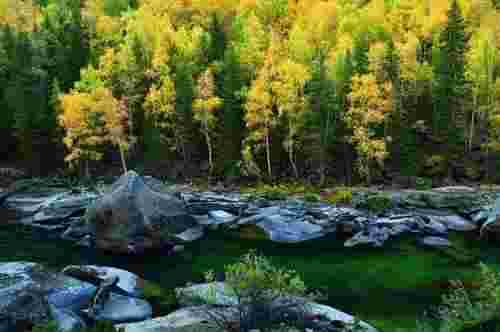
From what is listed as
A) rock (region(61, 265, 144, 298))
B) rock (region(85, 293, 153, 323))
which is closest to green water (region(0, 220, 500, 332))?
rock (region(61, 265, 144, 298))

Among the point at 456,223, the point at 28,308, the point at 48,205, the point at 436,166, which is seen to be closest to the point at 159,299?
the point at 28,308

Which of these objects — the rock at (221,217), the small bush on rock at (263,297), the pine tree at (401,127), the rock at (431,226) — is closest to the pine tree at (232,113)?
the pine tree at (401,127)

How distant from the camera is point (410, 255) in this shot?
22000mm

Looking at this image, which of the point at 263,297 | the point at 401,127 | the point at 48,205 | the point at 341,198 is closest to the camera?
the point at 263,297

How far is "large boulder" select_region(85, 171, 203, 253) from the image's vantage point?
22.9 m

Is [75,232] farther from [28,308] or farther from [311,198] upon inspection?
[311,198]

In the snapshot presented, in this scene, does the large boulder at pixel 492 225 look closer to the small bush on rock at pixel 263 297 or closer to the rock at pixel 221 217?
the rock at pixel 221 217

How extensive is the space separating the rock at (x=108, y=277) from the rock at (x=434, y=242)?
1368cm

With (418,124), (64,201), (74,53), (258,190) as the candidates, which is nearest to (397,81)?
(418,124)

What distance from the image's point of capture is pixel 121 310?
14156 mm

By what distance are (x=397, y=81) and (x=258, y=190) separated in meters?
15.2

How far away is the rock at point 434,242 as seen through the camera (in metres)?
23.2

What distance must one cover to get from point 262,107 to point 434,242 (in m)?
18.7

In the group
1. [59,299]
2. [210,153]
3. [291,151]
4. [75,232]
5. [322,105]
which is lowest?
[75,232]
